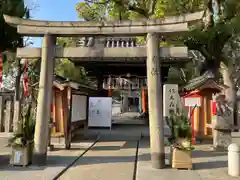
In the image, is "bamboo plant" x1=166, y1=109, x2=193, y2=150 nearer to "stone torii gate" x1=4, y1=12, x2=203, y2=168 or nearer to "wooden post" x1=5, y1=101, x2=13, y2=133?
"stone torii gate" x1=4, y1=12, x2=203, y2=168

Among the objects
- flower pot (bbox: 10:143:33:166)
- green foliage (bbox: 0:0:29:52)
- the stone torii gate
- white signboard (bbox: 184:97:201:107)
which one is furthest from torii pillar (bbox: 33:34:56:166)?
green foliage (bbox: 0:0:29:52)

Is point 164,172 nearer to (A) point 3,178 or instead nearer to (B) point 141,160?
(B) point 141,160

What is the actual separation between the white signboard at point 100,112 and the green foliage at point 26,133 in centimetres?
789

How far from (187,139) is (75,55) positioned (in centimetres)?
403

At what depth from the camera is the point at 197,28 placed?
44.9 ft

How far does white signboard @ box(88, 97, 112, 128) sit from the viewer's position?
1547 centimetres

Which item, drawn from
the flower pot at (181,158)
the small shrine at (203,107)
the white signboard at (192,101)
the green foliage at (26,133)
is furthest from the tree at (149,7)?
A: the green foliage at (26,133)

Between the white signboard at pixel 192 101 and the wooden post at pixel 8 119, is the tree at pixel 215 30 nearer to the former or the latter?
the white signboard at pixel 192 101

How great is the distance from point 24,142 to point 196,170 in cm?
485

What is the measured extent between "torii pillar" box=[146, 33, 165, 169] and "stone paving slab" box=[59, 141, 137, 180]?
0.81 meters

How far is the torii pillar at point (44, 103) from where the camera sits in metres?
7.04

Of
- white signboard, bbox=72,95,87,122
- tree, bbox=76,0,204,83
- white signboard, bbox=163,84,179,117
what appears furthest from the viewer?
tree, bbox=76,0,204,83

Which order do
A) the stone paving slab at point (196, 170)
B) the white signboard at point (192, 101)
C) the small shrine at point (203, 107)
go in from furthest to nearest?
the small shrine at point (203, 107)
the white signboard at point (192, 101)
the stone paving slab at point (196, 170)

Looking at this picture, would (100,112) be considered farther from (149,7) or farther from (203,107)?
(149,7)
